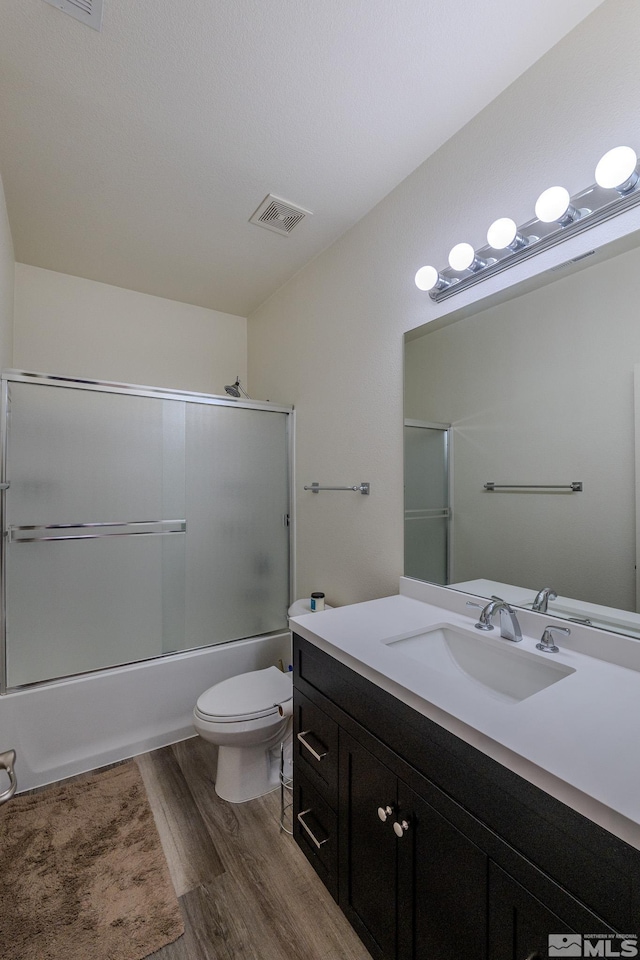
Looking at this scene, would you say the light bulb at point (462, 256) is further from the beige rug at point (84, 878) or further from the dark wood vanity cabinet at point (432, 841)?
the beige rug at point (84, 878)

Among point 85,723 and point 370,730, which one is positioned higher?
point 370,730

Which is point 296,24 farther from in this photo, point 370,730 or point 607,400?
point 370,730

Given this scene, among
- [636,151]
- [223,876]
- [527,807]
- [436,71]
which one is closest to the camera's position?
[527,807]

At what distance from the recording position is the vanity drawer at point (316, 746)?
124cm

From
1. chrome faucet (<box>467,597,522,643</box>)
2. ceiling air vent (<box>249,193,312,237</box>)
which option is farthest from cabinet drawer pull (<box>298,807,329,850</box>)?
ceiling air vent (<box>249,193,312,237</box>)

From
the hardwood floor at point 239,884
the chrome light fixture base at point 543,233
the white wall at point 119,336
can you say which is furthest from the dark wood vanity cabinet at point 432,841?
the white wall at point 119,336

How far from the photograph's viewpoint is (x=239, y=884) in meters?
1.39

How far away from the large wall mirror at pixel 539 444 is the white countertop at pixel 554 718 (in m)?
0.17

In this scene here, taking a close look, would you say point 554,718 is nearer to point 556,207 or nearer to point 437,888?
point 437,888

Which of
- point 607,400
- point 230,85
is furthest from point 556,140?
point 230,85

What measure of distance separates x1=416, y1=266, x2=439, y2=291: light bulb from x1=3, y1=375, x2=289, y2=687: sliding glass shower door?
49.3 inches

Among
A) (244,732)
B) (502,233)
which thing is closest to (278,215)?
(502,233)

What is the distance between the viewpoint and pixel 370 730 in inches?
42.4

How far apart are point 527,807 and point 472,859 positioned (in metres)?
0.20
